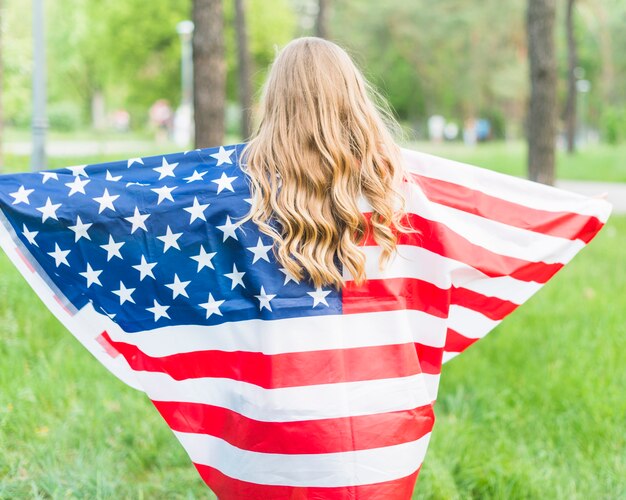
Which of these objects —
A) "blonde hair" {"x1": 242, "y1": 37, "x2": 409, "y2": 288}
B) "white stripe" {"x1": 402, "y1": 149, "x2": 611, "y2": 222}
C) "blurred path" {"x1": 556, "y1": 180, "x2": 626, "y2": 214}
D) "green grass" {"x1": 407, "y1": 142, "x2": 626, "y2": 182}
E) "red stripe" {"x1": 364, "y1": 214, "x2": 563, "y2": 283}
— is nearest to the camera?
"blonde hair" {"x1": 242, "y1": 37, "x2": 409, "y2": 288}

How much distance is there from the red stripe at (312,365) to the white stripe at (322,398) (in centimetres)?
2

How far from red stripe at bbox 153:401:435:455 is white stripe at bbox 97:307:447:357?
0.76 ft

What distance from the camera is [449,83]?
58281 mm

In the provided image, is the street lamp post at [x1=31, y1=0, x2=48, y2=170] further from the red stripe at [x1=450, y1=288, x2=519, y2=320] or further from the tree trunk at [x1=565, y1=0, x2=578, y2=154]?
the tree trunk at [x1=565, y1=0, x2=578, y2=154]

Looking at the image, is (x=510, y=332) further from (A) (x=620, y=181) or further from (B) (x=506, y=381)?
(A) (x=620, y=181)

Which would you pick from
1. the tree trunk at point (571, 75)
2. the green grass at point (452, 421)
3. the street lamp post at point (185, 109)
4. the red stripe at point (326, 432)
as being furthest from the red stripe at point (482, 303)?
the street lamp post at point (185, 109)

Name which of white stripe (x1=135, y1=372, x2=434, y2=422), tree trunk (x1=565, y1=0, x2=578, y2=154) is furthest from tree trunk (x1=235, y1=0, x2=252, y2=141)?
white stripe (x1=135, y1=372, x2=434, y2=422)

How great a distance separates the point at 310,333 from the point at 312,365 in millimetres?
100

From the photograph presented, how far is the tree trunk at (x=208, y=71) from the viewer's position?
20.8ft

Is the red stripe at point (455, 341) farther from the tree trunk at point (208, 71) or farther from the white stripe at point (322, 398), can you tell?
the tree trunk at point (208, 71)

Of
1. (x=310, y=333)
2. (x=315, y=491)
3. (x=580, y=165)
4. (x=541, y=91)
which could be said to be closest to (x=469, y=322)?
(x=310, y=333)

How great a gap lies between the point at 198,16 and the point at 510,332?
3564mm

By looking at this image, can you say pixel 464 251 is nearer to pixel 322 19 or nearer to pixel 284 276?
pixel 284 276

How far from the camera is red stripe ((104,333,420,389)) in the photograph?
94.4 inches
